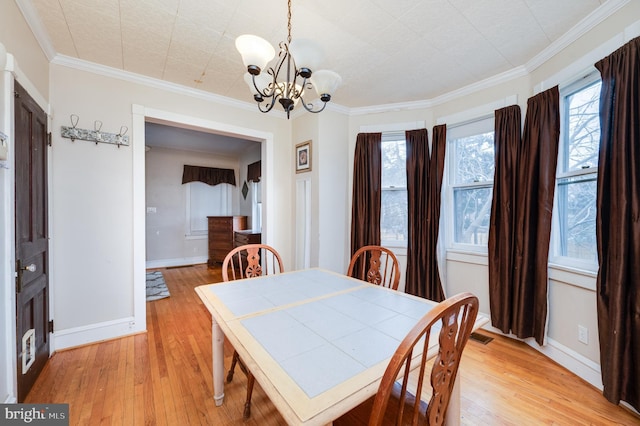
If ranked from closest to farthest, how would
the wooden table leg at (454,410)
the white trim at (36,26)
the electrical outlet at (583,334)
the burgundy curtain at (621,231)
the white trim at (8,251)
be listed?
the wooden table leg at (454,410) → the white trim at (8,251) → the burgundy curtain at (621,231) → the white trim at (36,26) → the electrical outlet at (583,334)

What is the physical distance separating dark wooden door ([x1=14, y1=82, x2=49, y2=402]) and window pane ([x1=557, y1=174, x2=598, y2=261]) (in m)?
3.88

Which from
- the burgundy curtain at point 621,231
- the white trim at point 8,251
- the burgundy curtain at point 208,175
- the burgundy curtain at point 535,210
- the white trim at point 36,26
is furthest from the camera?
the burgundy curtain at point 208,175

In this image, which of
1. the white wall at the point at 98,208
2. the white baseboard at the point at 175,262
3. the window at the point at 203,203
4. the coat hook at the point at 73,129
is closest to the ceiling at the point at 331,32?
the white wall at the point at 98,208

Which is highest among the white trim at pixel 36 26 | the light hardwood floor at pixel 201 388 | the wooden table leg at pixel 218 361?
the white trim at pixel 36 26

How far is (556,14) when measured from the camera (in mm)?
1744

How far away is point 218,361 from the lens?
5.02 ft

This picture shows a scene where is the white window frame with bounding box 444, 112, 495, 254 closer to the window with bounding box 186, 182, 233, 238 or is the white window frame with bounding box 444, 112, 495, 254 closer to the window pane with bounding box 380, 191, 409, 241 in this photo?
the window pane with bounding box 380, 191, 409, 241

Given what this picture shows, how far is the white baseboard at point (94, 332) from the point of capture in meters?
2.21

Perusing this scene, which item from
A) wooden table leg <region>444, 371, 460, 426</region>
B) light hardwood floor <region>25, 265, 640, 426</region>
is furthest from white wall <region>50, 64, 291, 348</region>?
wooden table leg <region>444, 371, 460, 426</region>

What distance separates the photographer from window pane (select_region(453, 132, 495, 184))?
267 centimetres

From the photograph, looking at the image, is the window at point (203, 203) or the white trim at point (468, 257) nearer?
the white trim at point (468, 257)

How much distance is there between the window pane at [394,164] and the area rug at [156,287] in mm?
3463

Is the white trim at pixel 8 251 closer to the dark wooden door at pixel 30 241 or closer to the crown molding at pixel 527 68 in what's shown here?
the dark wooden door at pixel 30 241

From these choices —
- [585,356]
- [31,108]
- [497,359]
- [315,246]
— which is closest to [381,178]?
[315,246]
